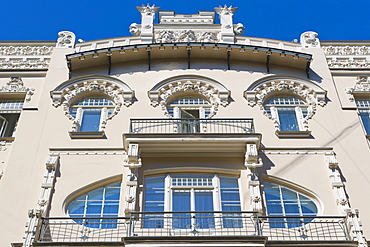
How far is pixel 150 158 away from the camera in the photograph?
57.9 feet

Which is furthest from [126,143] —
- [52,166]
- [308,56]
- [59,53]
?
[308,56]

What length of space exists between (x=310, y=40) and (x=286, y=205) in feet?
30.5

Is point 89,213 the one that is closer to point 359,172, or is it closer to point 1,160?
point 1,160

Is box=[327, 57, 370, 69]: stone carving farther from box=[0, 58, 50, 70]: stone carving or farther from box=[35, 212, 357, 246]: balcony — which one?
box=[0, 58, 50, 70]: stone carving

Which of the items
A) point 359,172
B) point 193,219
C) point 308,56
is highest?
point 308,56

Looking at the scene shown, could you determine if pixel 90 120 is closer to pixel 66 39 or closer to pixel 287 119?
pixel 66 39

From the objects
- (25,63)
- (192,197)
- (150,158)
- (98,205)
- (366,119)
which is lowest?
(98,205)

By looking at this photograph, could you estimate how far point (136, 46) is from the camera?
21.7 m

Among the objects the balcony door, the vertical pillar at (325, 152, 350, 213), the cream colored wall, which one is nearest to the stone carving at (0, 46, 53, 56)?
the cream colored wall

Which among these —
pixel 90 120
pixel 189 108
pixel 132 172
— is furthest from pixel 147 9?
pixel 132 172

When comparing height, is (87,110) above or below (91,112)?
above

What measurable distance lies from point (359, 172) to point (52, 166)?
407 inches

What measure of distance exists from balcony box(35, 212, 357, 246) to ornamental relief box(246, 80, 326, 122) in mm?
5294

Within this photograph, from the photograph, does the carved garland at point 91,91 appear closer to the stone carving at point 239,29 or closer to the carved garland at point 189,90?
the carved garland at point 189,90
